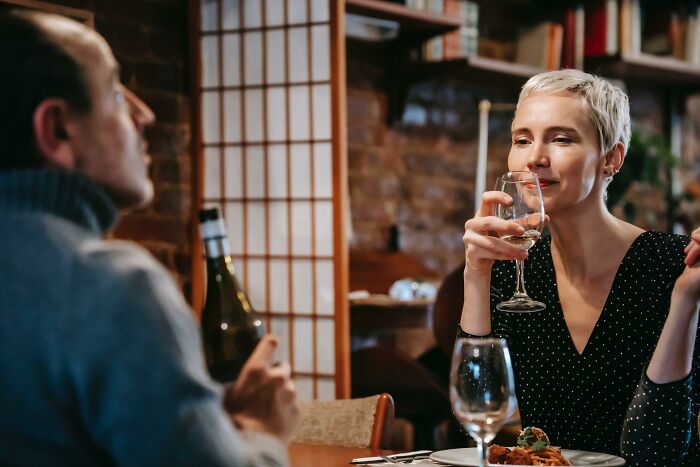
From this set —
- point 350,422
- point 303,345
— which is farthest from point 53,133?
point 303,345

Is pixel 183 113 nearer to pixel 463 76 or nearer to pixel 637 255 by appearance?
pixel 463 76

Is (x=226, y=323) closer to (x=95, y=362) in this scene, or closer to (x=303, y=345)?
(x=95, y=362)

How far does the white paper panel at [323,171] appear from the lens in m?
3.82

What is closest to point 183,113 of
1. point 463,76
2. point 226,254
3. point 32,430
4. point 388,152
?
point 388,152

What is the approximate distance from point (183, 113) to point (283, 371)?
337 centimetres

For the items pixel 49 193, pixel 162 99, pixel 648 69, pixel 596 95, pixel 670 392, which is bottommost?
A: pixel 670 392

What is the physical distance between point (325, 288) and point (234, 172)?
0.66 metres

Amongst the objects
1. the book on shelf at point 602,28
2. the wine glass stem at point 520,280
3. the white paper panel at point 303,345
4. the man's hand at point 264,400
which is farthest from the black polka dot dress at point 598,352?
the book on shelf at point 602,28

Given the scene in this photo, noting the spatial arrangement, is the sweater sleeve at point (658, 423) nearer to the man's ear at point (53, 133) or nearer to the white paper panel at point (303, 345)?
the man's ear at point (53, 133)

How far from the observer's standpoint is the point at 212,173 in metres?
4.10

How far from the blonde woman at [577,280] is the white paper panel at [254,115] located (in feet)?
7.11

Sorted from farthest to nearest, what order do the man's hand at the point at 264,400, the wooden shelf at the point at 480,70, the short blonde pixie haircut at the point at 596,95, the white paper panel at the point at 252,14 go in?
the wooden shelf at the point at 480,70 < the white paper panel at the point at 252,14 < the short blonde pixie haircut at the point at 596,95 < the man's hand at the point at 264,400

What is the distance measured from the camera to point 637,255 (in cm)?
189

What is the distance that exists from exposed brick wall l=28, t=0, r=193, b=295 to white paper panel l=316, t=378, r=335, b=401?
75 cm
